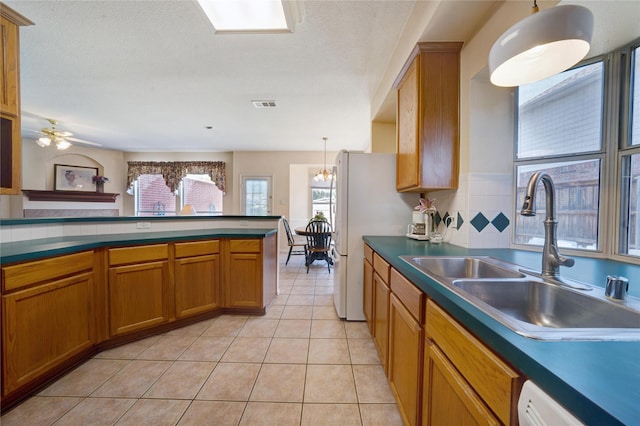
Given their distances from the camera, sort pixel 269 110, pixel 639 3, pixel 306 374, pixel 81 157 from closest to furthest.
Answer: pixel 639 3 < pixel 306 374 < pixel 269 110 < pixel 81 157

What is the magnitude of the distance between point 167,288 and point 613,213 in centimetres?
308

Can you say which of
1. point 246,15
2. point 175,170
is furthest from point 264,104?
point 175,170

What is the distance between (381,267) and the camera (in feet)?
5.63

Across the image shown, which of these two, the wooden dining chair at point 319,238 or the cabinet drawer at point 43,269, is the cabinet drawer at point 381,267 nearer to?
the cabinet drawer at point 43,269

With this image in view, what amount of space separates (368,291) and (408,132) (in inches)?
52.6

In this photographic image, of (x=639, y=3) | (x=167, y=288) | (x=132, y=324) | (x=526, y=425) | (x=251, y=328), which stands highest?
(x=639, y=3)

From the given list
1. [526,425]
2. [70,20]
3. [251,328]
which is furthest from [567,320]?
[70,20]

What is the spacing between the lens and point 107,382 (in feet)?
5.17

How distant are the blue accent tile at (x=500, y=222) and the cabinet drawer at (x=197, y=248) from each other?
233 centimetres

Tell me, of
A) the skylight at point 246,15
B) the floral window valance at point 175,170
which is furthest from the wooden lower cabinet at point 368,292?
the floral window valance at point 175,170

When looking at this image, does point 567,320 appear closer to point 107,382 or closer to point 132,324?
point 107,382

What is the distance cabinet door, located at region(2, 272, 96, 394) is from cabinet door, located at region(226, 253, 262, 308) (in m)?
1.03

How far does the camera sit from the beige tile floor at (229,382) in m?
1.33

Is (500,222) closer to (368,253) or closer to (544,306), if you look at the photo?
(544,306)
